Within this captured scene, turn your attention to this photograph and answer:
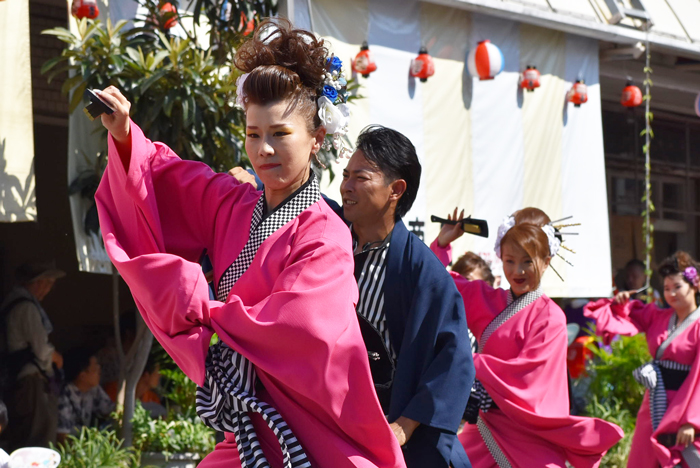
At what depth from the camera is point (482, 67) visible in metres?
7.65

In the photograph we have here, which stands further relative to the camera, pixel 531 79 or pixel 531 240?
pixel 531 79

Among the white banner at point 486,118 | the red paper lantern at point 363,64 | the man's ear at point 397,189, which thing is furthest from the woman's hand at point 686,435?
the red paper lantern at point 363,64

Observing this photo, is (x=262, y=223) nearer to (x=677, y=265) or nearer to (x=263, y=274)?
(x=263, y=274)

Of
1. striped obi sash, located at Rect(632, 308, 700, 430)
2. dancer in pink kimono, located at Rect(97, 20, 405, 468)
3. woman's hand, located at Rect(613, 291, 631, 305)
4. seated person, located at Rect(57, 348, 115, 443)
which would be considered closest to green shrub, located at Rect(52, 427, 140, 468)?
seated person, located at Rect(57, 348, 115, 443)

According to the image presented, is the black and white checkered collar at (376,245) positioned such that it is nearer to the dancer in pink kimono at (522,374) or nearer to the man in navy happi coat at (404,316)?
the man in navy happi coat at (404,316)

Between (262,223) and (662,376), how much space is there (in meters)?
4.16

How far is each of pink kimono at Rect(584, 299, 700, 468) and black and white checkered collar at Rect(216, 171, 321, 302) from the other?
3.84 meters

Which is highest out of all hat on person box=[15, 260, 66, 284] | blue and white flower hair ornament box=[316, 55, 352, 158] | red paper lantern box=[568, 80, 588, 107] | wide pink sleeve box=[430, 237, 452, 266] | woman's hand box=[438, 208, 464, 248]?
red paper lantern box=[568, 80, 588, 107]

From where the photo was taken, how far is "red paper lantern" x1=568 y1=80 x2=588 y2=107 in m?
8.55

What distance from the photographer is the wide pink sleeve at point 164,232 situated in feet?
6.68


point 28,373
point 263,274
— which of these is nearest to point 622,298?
point 28,373

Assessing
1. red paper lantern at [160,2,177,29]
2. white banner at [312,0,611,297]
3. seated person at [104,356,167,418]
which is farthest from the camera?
white banner at [312,0,611,297]

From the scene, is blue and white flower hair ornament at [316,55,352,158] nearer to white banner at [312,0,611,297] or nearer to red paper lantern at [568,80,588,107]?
white banner at [312,0,611,297]

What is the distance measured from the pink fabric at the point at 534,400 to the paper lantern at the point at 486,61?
3.92 meters
